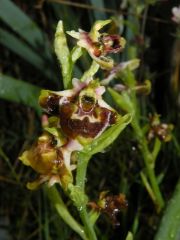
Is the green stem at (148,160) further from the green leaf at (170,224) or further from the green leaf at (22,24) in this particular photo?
the green leaf at (22,24)

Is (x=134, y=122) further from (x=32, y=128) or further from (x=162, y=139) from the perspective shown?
(x=32, y=128)

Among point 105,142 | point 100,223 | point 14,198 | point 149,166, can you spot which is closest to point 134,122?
point 149,166

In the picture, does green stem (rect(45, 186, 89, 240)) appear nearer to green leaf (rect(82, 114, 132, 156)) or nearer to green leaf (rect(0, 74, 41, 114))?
green leaf (rect(82, 114, 132, 156))

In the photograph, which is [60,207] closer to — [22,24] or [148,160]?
[148,160]

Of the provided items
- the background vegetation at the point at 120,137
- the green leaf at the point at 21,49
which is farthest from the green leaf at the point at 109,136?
the green leaf at the point at 21,49

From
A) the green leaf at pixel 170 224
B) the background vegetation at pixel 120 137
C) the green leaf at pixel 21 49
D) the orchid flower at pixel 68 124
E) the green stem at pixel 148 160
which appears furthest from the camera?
the green leaf at pixel 21 49

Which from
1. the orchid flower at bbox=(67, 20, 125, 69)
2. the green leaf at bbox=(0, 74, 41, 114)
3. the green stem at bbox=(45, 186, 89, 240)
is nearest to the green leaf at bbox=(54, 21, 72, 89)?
the orchid flower at bbox=(67, 20, 125, 69)

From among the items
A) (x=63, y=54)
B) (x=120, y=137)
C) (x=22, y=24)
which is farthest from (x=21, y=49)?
(x=63, y=54)
